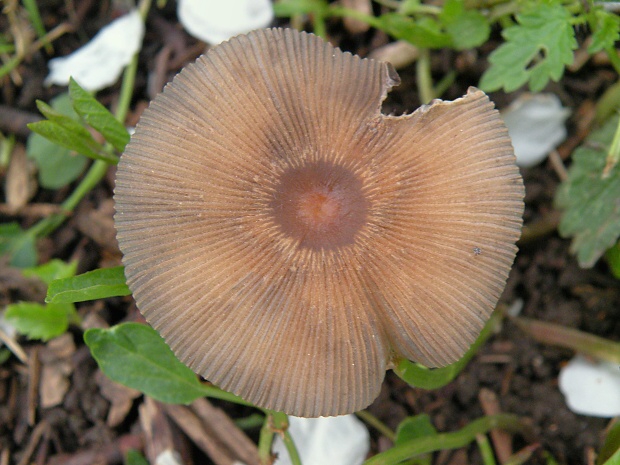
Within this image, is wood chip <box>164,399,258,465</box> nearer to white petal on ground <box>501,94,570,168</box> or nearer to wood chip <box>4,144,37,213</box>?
wood chip <box>4,144,37,213</box>

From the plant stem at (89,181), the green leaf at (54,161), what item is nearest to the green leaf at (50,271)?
the plant stem at (89,181)

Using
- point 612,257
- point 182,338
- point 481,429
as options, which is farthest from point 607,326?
point 182,338

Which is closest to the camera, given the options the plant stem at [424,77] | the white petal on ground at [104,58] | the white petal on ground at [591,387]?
the white petal on ground at [591,387]

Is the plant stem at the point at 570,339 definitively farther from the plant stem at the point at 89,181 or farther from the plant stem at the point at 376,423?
the plant stem at the point at 89,181

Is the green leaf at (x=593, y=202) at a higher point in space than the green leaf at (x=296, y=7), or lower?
lower

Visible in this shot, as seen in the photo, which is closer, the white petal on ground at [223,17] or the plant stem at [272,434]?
the plant stem at [272,434]

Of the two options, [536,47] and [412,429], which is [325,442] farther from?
[536,47]

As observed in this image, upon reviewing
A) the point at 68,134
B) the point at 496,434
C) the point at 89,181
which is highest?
the point at 68,134

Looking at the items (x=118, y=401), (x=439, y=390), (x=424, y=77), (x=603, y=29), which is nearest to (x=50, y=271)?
(x=118, y=401)
